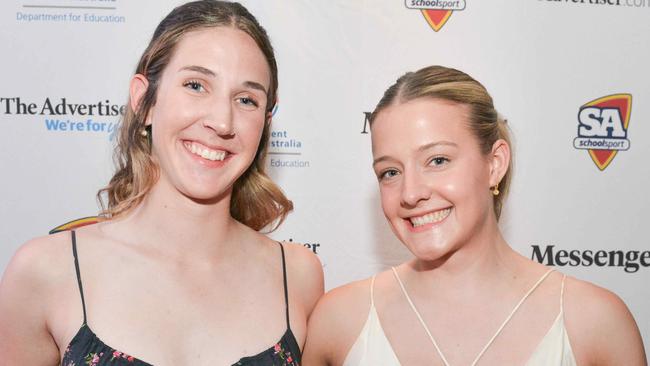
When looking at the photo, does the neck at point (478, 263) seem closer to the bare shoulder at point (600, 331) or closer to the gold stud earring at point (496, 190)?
the gold stud earring at point (496, 190)

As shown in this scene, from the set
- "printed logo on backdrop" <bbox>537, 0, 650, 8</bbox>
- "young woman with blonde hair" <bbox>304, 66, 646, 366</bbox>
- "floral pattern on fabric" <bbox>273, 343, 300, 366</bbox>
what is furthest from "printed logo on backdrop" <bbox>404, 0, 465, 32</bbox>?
"floral pattern on fabric" <bbox>273, 343, 300, 366</bbox>

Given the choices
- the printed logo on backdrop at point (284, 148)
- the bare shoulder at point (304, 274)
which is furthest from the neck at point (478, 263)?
the printed logo on backdrop at point (284, 148)

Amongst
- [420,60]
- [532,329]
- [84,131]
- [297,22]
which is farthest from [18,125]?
[532,329]

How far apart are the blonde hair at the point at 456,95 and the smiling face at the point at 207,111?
324 millimetres

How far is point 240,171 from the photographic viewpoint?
1709 mm

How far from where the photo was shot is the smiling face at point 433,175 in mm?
1566

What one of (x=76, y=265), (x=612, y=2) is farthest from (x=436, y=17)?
(x=76, y=265)

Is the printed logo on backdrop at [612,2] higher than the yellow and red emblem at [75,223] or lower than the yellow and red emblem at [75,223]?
higher

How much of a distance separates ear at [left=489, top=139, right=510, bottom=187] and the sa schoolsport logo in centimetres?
121

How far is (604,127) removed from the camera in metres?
2.79

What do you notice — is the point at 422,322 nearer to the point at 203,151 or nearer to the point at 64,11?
the point at 203,151

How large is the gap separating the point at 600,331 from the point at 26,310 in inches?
52.9

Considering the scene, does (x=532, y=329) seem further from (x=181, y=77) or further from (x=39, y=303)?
(x=39, y=303)

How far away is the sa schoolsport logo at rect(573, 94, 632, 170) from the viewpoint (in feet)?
9.11
